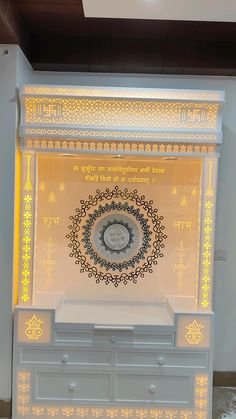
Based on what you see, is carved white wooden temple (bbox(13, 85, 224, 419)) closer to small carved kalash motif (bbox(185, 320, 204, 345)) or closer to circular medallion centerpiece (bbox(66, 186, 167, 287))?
small carved kalash motif (bbox(185, 320, 204, 345))

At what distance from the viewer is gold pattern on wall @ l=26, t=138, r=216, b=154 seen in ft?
8.18

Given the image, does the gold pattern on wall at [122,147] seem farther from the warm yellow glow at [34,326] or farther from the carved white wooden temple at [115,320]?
the warm yellow glow at [34,326]

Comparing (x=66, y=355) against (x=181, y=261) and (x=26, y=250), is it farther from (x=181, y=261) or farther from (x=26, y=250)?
(x=181, y=261)

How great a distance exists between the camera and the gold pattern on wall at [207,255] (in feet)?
8.29

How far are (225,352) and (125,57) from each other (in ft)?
8.14

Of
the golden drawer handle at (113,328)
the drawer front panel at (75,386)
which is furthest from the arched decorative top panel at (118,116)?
the drawer front panel at (75,386)

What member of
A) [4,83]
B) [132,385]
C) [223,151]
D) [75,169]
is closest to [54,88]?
[4,83]

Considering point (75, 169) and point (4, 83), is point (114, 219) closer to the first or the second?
point (75, 169)

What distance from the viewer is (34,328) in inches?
97.0

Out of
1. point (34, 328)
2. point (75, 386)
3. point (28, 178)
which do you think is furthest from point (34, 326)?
point (28, 178)

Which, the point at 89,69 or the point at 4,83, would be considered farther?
the point at 89,69

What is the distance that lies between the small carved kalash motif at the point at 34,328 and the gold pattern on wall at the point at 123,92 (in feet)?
4.87

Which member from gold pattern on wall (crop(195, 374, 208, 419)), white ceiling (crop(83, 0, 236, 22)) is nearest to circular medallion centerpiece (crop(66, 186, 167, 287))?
gold pattern on wall (crop(195, 374, 208, 419))

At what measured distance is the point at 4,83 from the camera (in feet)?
8.11
